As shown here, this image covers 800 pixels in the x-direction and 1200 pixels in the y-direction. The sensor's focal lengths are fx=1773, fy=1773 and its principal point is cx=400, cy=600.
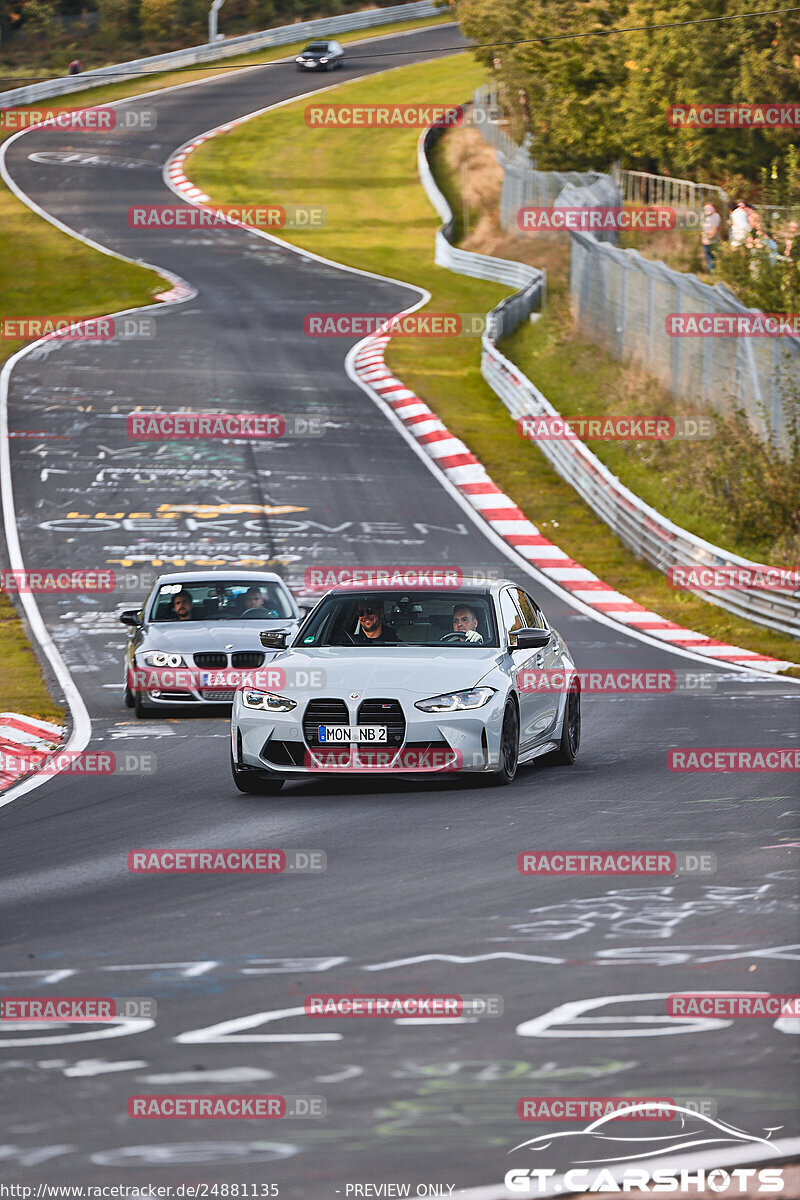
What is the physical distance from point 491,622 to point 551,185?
1542 inches

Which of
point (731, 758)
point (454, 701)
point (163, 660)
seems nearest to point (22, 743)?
point (163, 660)

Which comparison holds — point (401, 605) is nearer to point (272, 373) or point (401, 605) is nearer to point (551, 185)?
point (272, 373)

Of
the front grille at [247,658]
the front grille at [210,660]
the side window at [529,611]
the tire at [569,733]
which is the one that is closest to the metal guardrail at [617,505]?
the front grille at [247,658]

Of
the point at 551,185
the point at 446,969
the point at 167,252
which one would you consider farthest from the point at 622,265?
the point at 446,969

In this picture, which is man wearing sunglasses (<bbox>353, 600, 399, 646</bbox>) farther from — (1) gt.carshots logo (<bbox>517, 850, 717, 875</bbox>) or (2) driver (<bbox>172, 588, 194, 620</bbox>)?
(2) driver (<bbox>172, 588, 194, 620</bbox>)

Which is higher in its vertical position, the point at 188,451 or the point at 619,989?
the point at 619,989

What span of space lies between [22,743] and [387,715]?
4958 mm

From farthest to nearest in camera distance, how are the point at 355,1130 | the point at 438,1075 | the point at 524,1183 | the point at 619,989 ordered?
the point at 619,989
the point at 438,1075
the point at 355,1130
the point at 524,1183

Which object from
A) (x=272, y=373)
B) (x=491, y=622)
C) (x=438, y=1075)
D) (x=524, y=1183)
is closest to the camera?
(x=524, y=1183)

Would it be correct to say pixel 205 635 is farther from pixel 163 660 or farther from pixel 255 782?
pixel 255 782

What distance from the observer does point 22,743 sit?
1498 centimetres

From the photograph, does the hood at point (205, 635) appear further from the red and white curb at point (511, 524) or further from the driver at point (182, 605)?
the red and white curb at point (511, 524)

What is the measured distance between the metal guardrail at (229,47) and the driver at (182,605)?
5496cm

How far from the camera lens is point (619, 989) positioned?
6.71m
